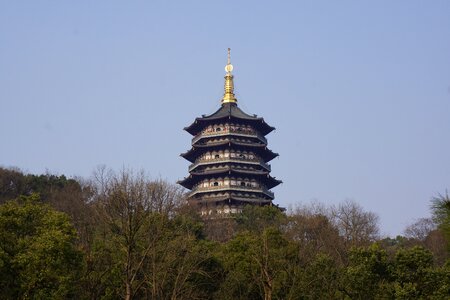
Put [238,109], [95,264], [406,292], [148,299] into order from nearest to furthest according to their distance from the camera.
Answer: [406,292] → [95,264] → [148,299] → [238,109]

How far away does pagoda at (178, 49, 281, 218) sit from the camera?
54812mm

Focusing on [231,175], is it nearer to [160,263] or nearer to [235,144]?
[235,144]

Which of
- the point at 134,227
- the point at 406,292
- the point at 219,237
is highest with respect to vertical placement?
the point at 219,237

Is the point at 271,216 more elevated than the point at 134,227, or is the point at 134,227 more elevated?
the point at 271,216

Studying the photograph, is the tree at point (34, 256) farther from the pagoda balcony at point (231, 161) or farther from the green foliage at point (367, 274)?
the pagoda balcony at point (231, 161)

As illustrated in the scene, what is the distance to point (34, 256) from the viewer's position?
63.4 ft

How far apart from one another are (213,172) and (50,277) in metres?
36.2

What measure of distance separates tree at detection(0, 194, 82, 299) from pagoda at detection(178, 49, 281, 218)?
107ft

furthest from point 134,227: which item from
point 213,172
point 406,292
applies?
point 213,172

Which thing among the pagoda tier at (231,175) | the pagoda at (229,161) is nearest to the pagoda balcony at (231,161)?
the pagoda at (229,161)

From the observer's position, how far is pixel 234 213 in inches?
2030

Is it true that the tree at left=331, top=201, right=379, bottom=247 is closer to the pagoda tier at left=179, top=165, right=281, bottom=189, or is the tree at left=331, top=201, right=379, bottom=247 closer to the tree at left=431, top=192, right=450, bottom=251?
the pagoda tier at left=179, top=165, right=281, bottom=189

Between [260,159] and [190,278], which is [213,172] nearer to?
[260,159]

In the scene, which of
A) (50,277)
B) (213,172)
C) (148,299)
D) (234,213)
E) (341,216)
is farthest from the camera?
(213,172)
